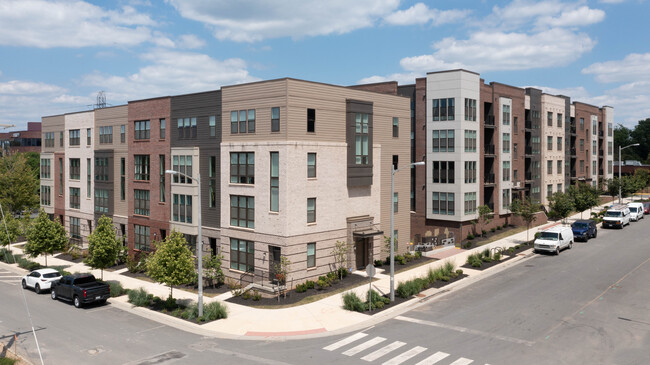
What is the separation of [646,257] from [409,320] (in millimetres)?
26322

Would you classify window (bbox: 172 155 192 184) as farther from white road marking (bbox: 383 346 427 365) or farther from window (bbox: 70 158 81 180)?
white road marking (bbox: 383 346 427 365)

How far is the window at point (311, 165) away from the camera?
3209 cm

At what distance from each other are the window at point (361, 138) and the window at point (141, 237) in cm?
1982

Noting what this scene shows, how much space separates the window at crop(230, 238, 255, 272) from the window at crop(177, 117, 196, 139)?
944 cm

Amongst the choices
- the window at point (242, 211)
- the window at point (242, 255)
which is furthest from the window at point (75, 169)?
the window at point (242, 255)

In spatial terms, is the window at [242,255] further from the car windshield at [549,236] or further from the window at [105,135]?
the car windshield at [549,236]

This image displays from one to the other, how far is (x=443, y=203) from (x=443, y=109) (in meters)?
9.40

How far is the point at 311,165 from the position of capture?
106 feet

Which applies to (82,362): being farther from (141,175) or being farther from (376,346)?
(141,175)

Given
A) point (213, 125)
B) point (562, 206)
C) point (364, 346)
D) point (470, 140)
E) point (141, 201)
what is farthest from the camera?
point (562, 206)

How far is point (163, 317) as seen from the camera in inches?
1067

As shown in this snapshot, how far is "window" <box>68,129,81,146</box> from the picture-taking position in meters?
50.5

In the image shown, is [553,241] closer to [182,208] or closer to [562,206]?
[562,206]

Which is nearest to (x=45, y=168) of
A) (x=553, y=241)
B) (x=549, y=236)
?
(x=549, y=236)
